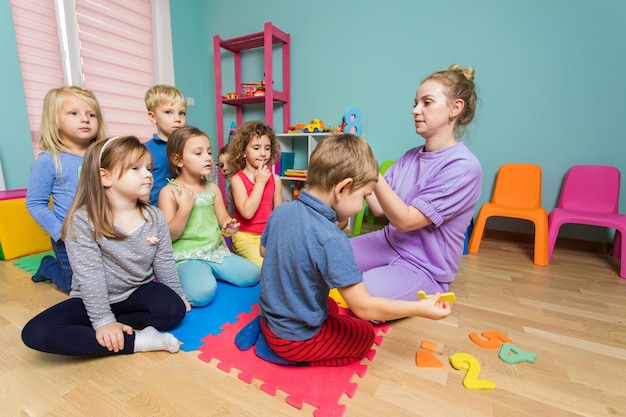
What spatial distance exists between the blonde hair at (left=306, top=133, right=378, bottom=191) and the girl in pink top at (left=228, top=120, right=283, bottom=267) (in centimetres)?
79

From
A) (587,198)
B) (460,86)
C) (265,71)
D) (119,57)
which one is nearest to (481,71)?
(587,198)

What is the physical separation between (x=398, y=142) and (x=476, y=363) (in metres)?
2.11

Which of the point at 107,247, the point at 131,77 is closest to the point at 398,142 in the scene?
the point at 107,247

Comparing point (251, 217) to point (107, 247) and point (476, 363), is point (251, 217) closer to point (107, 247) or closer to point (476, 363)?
point (107, 247)

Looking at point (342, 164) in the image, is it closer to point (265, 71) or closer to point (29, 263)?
point (29, 263)

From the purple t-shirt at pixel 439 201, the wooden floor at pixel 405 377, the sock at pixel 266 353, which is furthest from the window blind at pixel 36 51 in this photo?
the purple t-shirt at pixel 439 201

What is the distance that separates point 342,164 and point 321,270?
0.92ft

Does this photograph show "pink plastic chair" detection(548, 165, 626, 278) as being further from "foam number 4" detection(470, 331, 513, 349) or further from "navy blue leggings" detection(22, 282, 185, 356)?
"navy blue leggings" detection(22, 282, 185, 356)

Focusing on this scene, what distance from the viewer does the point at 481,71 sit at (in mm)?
2438

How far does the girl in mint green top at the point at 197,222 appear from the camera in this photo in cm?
140

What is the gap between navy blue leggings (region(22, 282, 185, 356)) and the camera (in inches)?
37.5

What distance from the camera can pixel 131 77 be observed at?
3.13 metres

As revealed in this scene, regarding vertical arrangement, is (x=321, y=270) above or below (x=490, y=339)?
above

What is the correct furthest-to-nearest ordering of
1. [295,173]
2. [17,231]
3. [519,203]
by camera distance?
[295,173] < [519,203] < [17,231]
